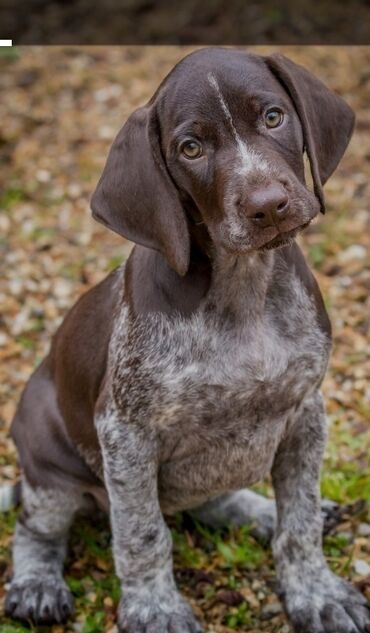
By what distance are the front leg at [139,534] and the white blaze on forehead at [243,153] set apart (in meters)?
1.22

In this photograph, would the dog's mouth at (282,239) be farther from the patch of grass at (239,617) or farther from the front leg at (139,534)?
the patch of grass at (239,617)

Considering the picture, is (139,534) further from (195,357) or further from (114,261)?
(114,261)

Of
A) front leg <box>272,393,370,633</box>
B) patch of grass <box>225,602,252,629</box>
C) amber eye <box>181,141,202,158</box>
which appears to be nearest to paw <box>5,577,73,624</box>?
patch of grass <box>225,602,252,629</box>

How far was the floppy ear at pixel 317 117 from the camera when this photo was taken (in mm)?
4527

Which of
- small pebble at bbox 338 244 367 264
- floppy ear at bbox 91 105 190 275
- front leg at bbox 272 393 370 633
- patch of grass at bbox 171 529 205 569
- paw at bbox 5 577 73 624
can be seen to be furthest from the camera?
small pebble at bbox 338 244 367 264

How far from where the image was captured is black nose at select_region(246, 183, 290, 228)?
4191 millimetres

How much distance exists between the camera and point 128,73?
399 inches

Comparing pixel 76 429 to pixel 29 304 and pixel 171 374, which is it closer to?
pixel 171 374

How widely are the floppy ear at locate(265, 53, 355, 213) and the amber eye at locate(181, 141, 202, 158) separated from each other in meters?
0.40

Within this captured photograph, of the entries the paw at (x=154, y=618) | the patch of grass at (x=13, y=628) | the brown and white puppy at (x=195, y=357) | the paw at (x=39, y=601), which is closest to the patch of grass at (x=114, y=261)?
the brown and white puppy at (x=195, y=357)

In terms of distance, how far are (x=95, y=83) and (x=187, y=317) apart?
18.6 feet

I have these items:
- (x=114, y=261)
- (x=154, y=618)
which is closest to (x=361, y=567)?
(x=154, y=618)

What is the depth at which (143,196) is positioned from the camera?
450 cm

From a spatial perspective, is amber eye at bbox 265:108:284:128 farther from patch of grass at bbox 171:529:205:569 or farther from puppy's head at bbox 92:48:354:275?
patch of grass at bbox 171:529:205:569
